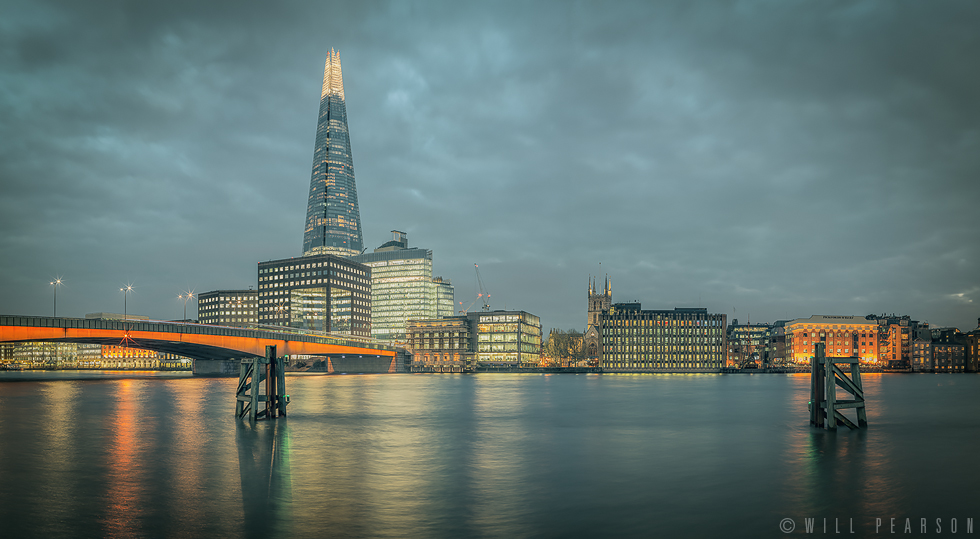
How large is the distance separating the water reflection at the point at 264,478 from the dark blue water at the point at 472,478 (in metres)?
0.13

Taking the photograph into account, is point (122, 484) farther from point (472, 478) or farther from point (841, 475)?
point (841, 475)

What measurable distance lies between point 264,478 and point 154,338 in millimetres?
125651

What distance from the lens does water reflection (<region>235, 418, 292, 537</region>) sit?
1975 centimetres

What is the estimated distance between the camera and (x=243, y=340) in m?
154

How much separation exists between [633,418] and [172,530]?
4738 centimetres

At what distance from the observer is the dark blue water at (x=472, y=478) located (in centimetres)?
1991

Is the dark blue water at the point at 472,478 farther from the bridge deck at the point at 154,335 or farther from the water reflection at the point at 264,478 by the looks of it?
the bridge deck at the point at 154,335

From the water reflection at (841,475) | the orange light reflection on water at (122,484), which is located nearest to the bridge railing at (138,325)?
the orange light reflection on water at (122,484)

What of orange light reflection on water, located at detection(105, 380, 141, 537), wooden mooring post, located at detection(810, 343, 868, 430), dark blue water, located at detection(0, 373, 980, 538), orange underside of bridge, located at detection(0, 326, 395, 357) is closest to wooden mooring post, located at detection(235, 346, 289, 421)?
dark blue water, located at detection(0, 373, 980, 538)

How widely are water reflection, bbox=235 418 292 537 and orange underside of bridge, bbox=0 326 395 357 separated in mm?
61800

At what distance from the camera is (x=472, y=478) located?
27984 mm

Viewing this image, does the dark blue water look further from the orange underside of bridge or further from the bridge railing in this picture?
the bridge railing

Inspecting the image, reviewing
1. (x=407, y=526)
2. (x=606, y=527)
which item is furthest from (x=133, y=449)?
(x=606, y=527)

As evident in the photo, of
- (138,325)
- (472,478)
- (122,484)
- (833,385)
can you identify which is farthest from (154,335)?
(833,385)
